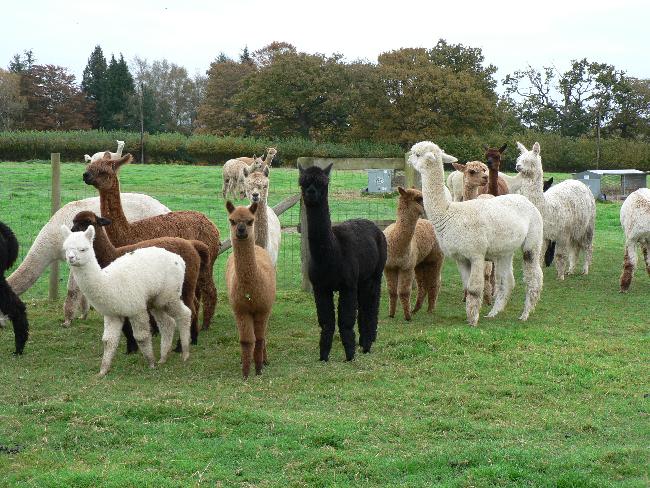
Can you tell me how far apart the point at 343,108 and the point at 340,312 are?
38.8 meters

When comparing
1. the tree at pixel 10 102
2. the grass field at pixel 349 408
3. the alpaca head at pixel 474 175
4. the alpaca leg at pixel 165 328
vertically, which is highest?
the tree at pixel 10 102

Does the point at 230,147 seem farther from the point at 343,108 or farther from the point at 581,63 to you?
the point at 581,63

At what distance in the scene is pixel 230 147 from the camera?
38219 mm

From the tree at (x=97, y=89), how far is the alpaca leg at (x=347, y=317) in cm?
5134

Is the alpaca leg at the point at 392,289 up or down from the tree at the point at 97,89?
down

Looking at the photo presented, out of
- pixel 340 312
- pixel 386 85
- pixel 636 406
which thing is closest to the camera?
pixel 636 406

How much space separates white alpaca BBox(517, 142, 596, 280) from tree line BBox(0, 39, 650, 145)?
1174 inches

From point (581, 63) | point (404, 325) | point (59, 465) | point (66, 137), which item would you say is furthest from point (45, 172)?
point (581, 63)

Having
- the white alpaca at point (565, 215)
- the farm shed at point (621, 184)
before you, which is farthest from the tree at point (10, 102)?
the white alpaca at point (565, 215)

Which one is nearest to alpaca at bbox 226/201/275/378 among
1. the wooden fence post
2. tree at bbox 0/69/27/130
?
the wooden fence post

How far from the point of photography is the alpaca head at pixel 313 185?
6.65 meters

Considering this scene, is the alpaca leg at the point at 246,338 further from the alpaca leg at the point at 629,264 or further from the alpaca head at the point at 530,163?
the alpaca leg at the point at 629,264

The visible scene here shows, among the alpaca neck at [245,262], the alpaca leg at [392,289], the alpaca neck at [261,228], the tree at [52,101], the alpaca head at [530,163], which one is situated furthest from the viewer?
the tree at [52,101]

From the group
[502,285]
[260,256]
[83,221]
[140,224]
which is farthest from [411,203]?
[83,221]
